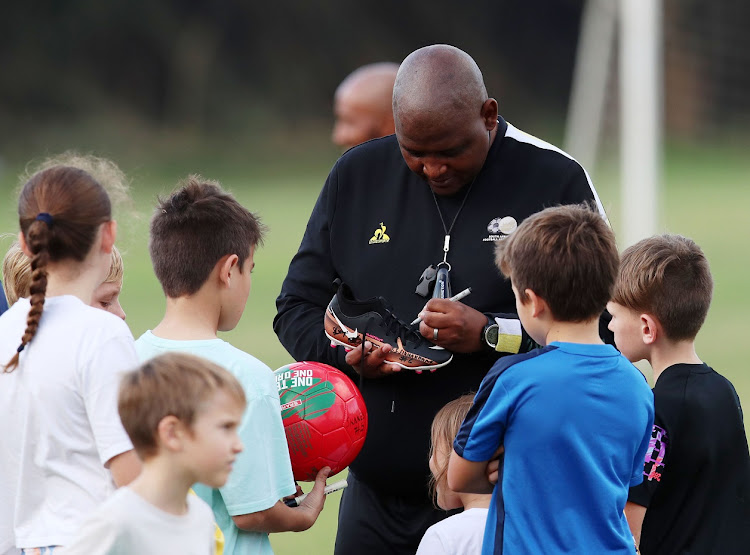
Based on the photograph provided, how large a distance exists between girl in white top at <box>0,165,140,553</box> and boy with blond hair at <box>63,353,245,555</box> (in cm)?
21

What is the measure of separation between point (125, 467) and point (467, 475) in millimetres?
828

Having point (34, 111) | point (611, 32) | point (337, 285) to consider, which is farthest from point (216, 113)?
point (337, 285)

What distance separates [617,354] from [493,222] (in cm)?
85

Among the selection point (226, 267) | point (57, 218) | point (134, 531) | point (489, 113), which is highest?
point (489, 113)

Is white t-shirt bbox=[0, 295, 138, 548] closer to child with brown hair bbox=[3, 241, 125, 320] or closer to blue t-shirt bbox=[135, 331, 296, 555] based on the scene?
blue t-shirt bbox=[135, 331, 296, 555]

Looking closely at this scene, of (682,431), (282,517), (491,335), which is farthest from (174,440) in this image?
(682,431)

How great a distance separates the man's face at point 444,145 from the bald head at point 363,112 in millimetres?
3301

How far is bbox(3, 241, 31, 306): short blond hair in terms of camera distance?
3.34 m

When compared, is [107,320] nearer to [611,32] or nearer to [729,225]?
[611,32]

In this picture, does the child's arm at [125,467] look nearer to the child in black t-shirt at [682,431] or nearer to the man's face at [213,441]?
the man's face at [213,441]

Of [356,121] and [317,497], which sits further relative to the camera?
[356,121]

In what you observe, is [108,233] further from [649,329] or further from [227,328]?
[649,329]

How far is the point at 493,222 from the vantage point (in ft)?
11.0

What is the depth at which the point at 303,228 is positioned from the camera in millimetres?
19578
